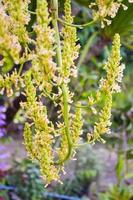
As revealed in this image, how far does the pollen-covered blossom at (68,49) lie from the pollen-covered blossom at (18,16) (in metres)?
0.04

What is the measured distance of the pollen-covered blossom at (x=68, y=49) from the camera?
0.51 metres

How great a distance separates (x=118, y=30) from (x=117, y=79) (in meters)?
0.36

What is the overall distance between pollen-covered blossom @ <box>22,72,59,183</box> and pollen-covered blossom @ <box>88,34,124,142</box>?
6 cm

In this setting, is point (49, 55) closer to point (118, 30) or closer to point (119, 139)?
point (118, 30)

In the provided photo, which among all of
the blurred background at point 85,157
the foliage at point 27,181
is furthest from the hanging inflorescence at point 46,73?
the foliage at point 27,181

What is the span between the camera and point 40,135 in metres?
0.54

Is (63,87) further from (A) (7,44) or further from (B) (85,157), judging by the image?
(B) (85,157)

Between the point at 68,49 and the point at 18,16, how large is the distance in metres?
0.06

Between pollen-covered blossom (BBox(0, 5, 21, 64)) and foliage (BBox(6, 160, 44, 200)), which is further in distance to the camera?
foliage (BBox(6, 160, 44, 200))

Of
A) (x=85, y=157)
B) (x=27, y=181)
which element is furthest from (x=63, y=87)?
(x=85, y=157)

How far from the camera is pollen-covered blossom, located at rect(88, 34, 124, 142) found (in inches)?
20.7

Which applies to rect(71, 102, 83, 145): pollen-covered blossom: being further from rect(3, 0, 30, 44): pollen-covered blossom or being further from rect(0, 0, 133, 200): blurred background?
rect(0, 0, 133, 200): blurred background

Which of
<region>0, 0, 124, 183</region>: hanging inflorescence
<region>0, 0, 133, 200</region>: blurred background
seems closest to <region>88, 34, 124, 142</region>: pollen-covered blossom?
<region>0, 0, 124, 183</region>: hanging inflorescence

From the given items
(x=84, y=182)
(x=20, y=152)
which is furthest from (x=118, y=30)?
(x=20, y=152)
